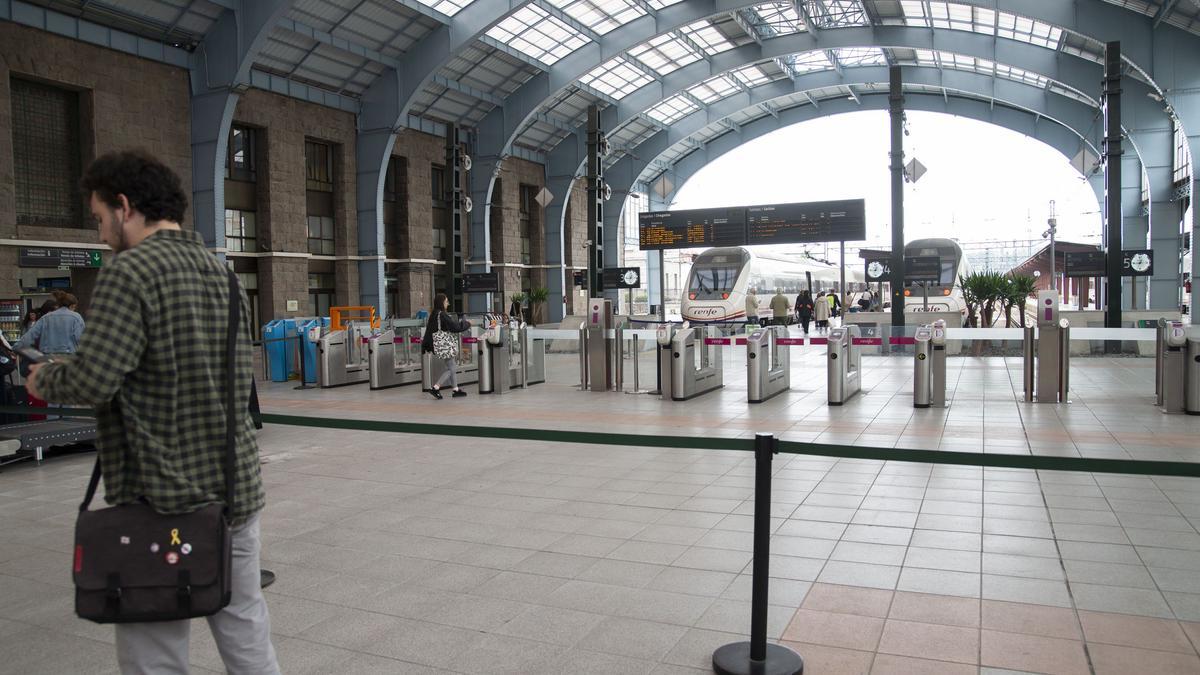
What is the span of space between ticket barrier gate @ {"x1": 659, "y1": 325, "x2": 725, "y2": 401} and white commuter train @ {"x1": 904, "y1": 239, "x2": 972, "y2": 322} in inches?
550

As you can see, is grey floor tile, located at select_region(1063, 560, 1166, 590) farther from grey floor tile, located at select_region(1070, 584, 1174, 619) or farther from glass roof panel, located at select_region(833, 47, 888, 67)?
glass roof panel, located at select_region(833, 47, 888, 67)

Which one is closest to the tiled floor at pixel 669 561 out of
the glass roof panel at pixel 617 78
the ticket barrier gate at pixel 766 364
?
the ticket barrier gate at pixel 766 364

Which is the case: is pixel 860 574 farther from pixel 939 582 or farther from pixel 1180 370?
pixel 1180 370

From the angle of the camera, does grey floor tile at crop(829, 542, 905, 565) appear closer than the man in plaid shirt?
No

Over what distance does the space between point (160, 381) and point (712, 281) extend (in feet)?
83.6

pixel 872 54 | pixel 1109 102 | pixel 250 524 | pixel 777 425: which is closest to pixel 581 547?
pixel 250 524

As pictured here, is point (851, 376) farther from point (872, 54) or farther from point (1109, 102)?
point (872, 54)

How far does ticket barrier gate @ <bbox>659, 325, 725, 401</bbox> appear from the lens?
12.3 meters

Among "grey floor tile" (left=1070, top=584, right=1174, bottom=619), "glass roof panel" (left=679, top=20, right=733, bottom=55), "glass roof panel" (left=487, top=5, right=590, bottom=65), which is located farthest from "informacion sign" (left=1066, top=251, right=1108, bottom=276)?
"grey floor tile" (left=1070, top=584, right=1174, bottom=619)

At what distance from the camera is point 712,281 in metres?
27.2

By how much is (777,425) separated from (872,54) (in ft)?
101

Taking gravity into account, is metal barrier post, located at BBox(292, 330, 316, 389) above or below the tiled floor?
above

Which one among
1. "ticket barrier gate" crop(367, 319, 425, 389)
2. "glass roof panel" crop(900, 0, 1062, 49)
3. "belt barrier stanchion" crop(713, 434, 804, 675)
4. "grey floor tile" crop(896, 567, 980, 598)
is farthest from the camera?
"glass roof panel" crop(900, 0, 1062, 49)

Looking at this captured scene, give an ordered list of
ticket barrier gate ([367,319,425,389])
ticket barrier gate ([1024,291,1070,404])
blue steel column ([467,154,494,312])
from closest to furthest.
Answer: ticket barrier gate ([1024,291,1070,404])
ticket barrier gate ([367,319,425,389])
blue steel column ([467,154,494,312])
